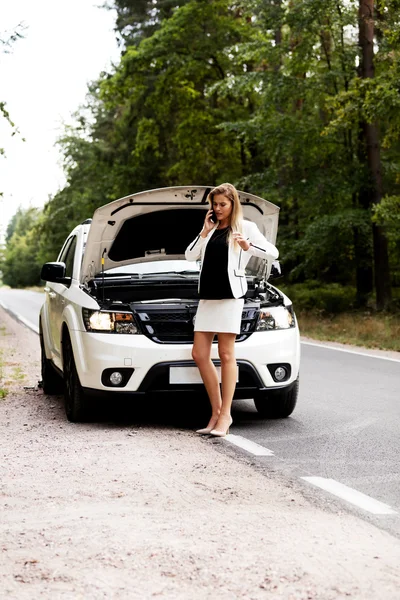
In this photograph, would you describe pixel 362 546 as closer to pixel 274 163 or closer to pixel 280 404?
pixel 280 404

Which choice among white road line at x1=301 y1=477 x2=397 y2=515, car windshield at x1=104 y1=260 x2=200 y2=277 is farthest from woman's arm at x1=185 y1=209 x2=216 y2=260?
white road line at x1=301 y1=477 x2=397 y2=515

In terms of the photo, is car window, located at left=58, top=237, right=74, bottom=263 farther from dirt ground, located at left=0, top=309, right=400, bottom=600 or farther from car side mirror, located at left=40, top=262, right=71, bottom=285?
dirt ground, located at left=0, top=309, right=400, bottom=600

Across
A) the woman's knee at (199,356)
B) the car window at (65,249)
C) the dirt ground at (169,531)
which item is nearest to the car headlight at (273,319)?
the woman's knee at (199,356)

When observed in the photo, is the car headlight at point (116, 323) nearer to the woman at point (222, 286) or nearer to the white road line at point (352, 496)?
the woman at point (222, 286)

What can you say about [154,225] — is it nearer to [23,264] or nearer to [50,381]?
[50,381]

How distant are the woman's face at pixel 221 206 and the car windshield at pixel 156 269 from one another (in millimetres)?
1663

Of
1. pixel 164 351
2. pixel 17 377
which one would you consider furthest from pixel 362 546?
pixel 17 377

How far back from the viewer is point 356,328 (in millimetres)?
21047

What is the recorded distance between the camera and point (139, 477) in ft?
20.1

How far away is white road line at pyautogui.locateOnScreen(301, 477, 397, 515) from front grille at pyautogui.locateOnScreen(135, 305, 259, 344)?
7.30 ft

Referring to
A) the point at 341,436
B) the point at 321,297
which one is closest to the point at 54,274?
the point at 341,436

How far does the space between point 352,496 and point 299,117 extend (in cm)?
2349

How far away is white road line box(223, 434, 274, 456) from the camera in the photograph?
23.1ft

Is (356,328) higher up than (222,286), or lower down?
lower down
